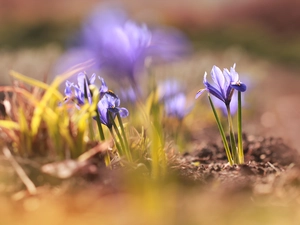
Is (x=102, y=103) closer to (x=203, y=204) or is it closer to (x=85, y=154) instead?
(x=85, y=154)

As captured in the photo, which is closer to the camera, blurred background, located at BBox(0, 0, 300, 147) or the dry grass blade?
the dry grass blade

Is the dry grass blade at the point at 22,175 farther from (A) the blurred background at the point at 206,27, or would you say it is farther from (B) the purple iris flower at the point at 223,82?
(A) the blurred background at the point at 206,27

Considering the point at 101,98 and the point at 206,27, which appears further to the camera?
the point at 206,27

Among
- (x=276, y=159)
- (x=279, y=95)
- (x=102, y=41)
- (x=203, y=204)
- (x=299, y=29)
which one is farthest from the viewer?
(x=299, y=29)

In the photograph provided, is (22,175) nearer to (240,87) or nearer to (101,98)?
(101,98)

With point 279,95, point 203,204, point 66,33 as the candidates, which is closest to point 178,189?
point 203,204

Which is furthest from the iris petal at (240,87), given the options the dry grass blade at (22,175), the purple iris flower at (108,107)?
the dry grass blade at (22,175)

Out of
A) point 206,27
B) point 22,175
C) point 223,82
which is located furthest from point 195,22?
point 22,175

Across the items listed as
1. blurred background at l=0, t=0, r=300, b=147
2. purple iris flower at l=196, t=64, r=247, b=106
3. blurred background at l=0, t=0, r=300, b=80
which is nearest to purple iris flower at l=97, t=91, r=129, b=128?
purple iris flower at l=196, t=64, r=247, b=106

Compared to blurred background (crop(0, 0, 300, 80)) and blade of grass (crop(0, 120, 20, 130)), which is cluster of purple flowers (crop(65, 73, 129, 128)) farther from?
blurred background (crop(0, 0, 300, 80))

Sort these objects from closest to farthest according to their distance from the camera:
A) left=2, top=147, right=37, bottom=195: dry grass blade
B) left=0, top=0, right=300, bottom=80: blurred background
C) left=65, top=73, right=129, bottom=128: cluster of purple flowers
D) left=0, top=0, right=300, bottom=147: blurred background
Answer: left=2, top=147, right=37, bottom=195: dry grass blade
left=65, top=73, right=129, bottom=128: cluster of purple flowers
left=0, top=0, right=300, bottom=147: blurred background
left=0, top=0, right=300, bottom=80: blurred background

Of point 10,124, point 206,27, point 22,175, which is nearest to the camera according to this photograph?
point 22,175
